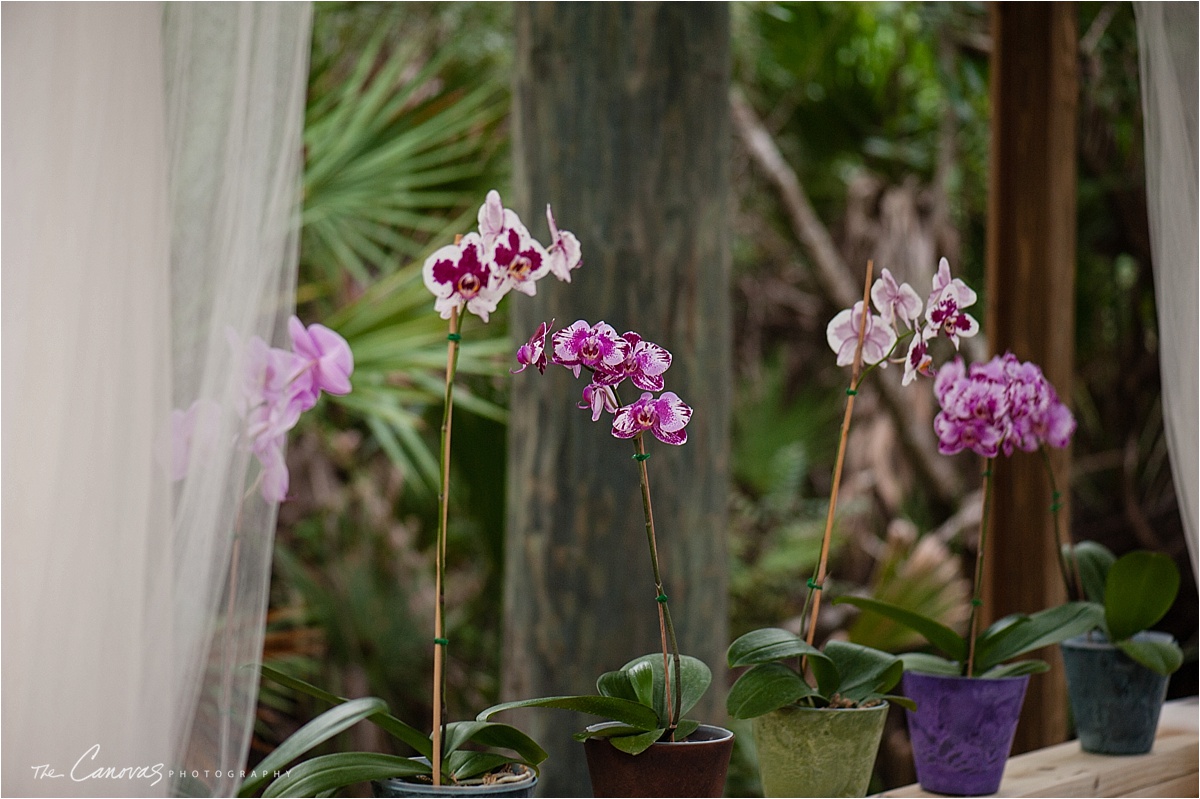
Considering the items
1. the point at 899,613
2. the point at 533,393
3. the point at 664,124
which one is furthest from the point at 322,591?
the point at 899,613

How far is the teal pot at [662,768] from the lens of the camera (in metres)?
0.98

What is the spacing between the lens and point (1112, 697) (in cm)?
139

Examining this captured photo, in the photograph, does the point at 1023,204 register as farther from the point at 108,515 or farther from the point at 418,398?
the point at 108,515

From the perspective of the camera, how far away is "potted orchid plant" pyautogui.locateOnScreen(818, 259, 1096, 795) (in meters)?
1.21

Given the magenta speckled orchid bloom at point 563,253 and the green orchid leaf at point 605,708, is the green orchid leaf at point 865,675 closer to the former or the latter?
the green orchid leaf at point 605,708

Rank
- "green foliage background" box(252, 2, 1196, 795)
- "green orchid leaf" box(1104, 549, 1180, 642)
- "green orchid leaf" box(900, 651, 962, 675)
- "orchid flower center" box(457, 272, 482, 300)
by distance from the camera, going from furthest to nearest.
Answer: "green foliage background" box(252, 2, 1196, 795) < "green orchid leaf" box(1104, 549, 1180, 642) < "green orchid leaf" box(900, 651, 962, 675) < "orchid flower center" box(457, 272, 482, 300)

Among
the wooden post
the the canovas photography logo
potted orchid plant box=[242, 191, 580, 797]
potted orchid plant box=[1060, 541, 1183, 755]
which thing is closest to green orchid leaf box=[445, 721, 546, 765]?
potted orchid plant box=[242, 191, 580, 797]

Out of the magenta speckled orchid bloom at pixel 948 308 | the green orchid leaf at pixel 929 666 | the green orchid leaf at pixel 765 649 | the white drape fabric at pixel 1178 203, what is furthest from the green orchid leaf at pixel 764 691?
the white drape fabric at pixel 1178 203

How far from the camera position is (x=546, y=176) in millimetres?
1619

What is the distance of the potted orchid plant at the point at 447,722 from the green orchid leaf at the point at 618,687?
0.28ft

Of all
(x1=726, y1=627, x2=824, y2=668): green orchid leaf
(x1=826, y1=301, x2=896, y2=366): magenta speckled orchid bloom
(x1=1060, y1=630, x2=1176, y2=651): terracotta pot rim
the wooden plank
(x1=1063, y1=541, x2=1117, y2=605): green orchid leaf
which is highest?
(x1=826, y1=301, x2=896, y2=366): magenta speckled orchid bloom

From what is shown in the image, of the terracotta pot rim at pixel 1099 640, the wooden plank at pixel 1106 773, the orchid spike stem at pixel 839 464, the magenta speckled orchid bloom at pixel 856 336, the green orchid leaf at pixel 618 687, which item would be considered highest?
the magenta speckled orchid bloom at pixel 856 336

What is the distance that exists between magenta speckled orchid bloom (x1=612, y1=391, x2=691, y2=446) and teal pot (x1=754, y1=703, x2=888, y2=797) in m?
0.33

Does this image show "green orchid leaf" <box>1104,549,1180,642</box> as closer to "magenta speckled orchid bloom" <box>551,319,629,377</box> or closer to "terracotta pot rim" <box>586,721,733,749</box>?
"terracotta pot rim" <box>586,721,733,749</box>
